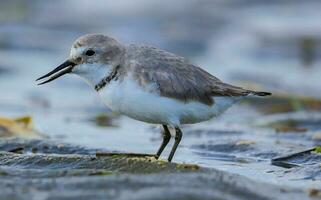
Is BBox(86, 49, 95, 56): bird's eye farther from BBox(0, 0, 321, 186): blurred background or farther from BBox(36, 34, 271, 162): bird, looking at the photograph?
BBox(0, 0, 321, 186): blurred background

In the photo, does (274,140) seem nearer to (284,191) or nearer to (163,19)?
(284,191)

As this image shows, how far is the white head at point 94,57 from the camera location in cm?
667

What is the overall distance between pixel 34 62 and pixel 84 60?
869 cm

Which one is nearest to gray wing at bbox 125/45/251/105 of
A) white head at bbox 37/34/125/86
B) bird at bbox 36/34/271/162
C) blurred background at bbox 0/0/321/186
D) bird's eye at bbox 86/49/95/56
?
bird at bbox 36/34/271/162

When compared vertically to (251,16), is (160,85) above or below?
below

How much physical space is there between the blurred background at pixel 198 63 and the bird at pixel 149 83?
676 mm

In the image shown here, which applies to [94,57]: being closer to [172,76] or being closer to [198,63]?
[172,76]

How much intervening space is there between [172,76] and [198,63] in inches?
354

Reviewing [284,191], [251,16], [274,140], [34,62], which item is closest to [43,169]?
[284,191]

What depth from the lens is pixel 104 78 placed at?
6.61m

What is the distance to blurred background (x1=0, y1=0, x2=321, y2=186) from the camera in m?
8.72

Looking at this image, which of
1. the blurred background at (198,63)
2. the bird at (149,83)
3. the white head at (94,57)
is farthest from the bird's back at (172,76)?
the blurred background at (198,63)

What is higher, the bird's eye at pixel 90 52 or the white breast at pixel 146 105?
the bird's eye at pixel 90 52

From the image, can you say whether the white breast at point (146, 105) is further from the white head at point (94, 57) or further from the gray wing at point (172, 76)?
the white head at point (94, 57)
